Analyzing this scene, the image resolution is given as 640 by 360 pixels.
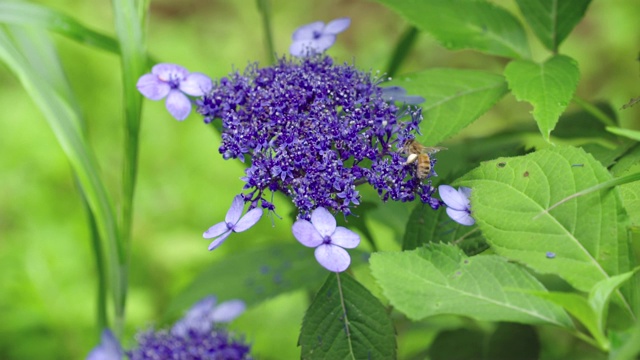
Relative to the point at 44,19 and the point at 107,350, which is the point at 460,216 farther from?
the point at 44,19

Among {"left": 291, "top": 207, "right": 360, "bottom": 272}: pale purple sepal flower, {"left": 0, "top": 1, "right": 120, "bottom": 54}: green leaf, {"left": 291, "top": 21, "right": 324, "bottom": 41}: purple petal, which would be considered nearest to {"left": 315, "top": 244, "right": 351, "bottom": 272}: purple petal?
{"left": 291, "top": 207, "right": 360, "bottom": 272}: pale purple sepal flower

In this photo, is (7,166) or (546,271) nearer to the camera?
(546,271)

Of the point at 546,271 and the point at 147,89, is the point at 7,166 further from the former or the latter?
the point at 546,271

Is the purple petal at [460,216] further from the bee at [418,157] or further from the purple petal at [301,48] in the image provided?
the purple petal at [301,48]

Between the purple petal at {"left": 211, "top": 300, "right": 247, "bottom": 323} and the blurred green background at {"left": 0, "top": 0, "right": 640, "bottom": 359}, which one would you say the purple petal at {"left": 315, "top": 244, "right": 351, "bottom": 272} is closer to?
the purple petal at {"left": 211, "top": 300, "right": 247, "bottom": 323}

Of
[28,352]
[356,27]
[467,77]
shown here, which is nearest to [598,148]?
[467,77]

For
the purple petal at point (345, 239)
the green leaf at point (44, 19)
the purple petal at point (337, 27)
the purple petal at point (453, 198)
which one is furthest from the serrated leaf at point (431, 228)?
the green leaf at point (44, 19)
